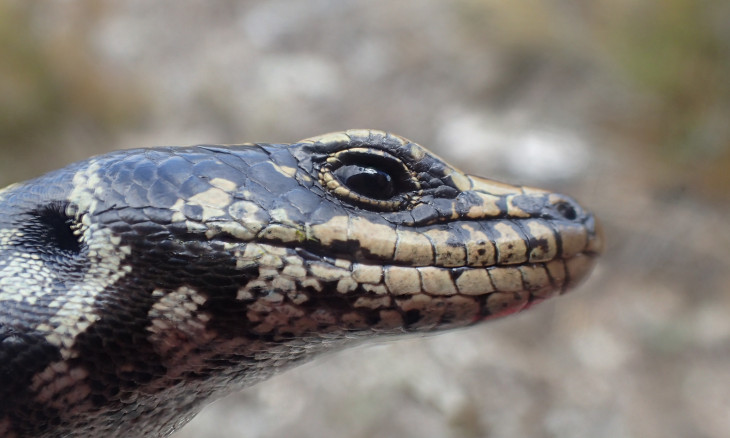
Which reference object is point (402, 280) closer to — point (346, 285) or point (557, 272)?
point (346, 285)

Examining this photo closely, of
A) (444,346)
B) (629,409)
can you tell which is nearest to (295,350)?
(444,346)

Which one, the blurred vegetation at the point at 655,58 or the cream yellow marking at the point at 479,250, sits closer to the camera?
the cream yellow marking at the point at 479,250

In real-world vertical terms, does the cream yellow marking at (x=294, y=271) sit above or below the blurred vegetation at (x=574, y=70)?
below

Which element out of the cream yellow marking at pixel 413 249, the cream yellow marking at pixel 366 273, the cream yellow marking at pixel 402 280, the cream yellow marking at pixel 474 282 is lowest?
the cream yellow marking at pixel 474 282

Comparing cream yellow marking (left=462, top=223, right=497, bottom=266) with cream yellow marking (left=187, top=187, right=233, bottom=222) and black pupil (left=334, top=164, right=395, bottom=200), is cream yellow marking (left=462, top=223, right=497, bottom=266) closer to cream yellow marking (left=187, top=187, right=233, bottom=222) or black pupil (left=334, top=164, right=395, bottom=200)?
black pupil (left=334, top=164, right=395, bottom=200)

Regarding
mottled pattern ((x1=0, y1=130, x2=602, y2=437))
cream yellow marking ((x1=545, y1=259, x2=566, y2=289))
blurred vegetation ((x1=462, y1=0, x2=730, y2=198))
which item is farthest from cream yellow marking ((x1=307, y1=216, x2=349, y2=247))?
blurred vegetation ((x1=462, y1=0, x2=730, y2=198))

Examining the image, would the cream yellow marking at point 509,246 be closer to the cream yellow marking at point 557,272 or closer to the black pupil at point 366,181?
the cream yellow marking at point 557,272

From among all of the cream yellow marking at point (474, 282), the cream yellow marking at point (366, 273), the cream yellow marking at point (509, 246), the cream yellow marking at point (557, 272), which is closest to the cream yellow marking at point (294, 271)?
the cream yellow marking at point (366, 273)
